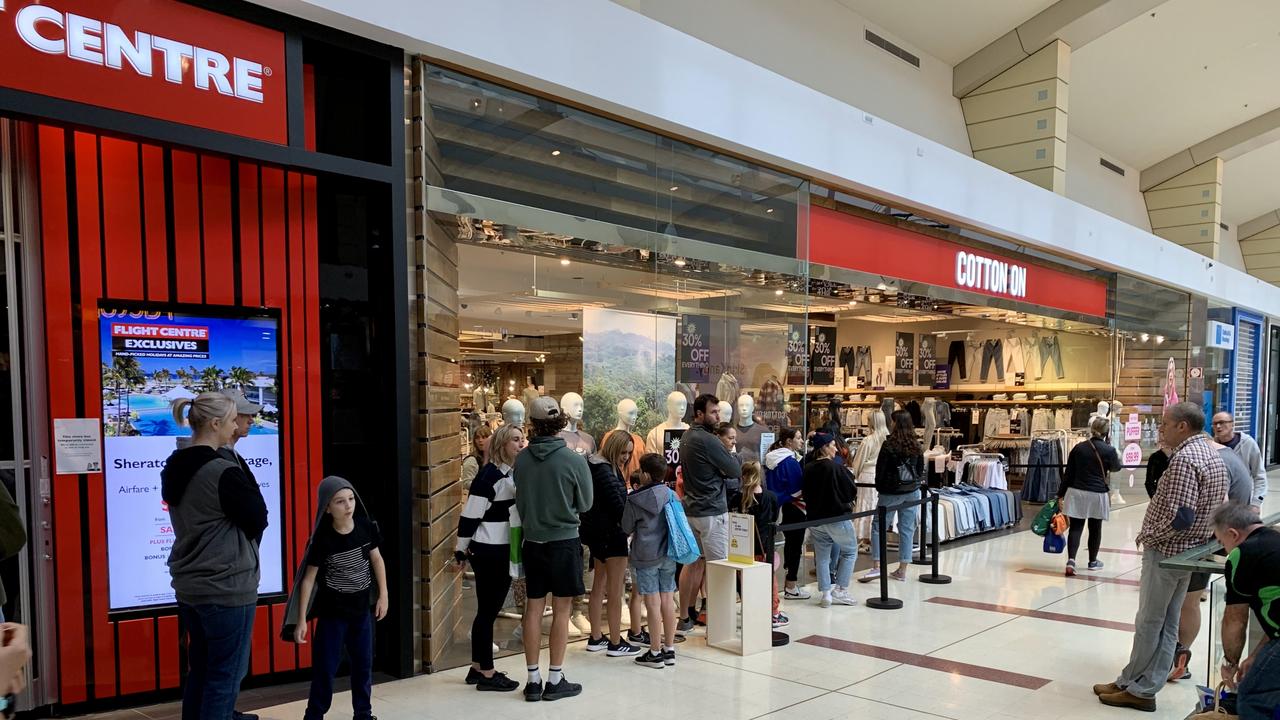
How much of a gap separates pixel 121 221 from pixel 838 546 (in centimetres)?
545

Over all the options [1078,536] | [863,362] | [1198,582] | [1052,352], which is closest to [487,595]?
[1198,582]

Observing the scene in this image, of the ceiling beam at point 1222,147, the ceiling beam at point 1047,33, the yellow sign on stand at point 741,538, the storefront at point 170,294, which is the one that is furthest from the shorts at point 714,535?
the ceiling beam at point 1222,147

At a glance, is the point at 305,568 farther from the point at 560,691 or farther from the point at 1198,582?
the point at 1198,582

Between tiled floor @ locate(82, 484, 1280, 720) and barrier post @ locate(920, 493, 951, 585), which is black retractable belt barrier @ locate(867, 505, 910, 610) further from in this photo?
barrier post @ locate(920, 493, 951, 585)

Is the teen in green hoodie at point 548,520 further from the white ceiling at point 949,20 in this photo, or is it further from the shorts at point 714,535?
the white ceiling at point 949,20

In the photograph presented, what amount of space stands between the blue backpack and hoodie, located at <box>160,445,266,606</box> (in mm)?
2425

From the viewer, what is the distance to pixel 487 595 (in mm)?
4574

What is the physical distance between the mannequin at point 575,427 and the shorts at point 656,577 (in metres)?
1.37

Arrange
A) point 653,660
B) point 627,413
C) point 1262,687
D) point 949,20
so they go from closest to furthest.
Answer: point 1262,687, point 653,660, point 627,413, point 949,20

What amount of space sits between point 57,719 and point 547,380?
3820 millimetres

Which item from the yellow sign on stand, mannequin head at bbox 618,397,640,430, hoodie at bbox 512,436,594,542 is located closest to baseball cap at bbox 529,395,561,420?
hoodie at bbox 512,436,594,542

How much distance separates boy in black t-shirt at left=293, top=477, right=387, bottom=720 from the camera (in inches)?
142

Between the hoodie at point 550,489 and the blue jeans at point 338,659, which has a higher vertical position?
the hoodie at point 550,489

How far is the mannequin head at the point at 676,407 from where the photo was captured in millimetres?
6793
